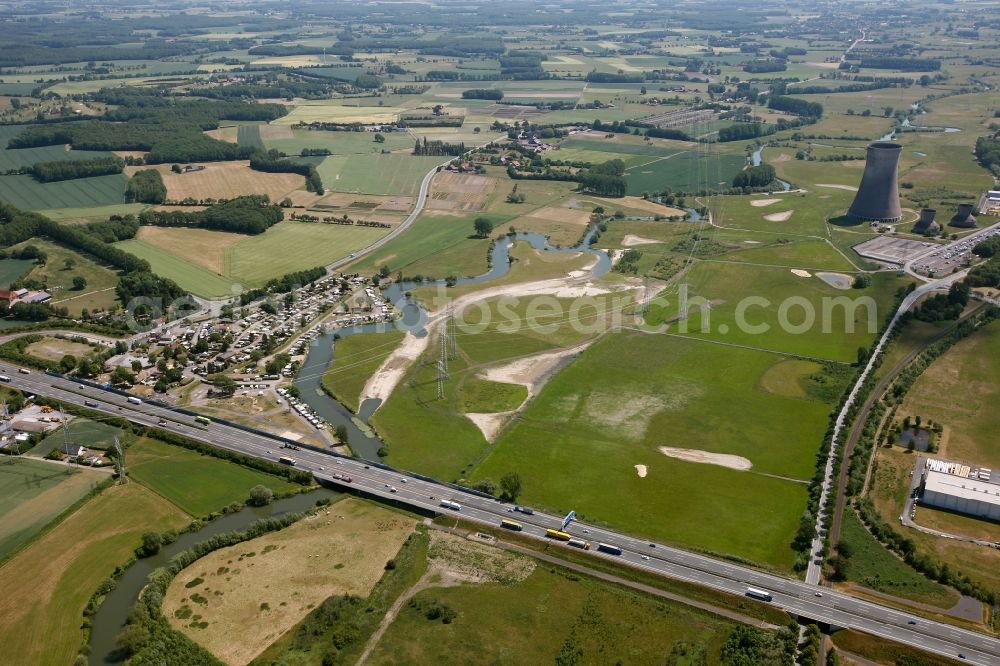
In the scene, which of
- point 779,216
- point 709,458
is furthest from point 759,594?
point 779,216

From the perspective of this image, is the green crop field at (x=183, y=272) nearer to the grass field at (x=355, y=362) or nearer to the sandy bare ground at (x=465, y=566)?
the grass field at (x=355, y=362)

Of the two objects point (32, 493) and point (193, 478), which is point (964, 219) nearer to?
point (193, 478)

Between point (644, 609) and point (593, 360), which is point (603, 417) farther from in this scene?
point (644, 609)

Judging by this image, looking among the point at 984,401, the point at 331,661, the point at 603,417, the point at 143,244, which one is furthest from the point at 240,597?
the point at 143,244

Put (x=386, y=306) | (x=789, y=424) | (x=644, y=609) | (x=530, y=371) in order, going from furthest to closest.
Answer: (x=386, y=306), (x=530, y=371), (x=789, y=424), (x=644, y=609)

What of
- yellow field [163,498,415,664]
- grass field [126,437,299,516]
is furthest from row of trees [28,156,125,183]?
yellow field [163,498,415,664]
